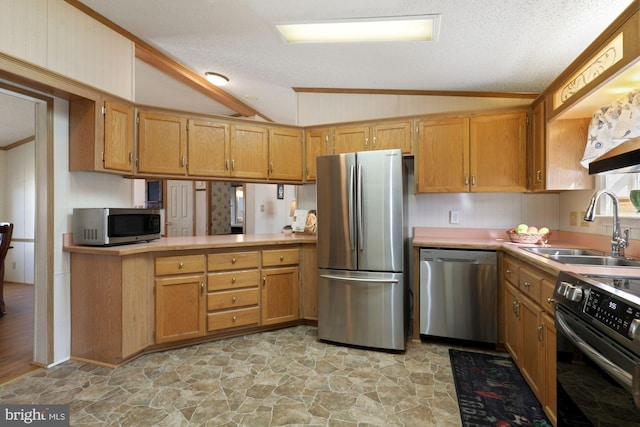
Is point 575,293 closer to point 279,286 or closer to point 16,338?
point 279,286

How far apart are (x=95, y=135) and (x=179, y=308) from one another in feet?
4.99

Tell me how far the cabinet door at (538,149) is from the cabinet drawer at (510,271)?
68cm

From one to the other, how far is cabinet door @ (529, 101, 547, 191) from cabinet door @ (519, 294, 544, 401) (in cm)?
105

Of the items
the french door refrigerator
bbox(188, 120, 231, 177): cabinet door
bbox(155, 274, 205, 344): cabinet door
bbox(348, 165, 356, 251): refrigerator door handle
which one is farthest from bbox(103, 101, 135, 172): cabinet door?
bbox(348, 165, 356, 251): refrigerator door handle

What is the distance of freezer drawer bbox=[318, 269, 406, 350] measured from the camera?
2639mm

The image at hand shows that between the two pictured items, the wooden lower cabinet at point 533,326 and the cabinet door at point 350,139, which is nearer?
the wooden lower cabinet at point 533,326

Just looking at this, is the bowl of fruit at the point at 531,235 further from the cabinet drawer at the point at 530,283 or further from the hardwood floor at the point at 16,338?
the hardwood floor at the point at 16,338

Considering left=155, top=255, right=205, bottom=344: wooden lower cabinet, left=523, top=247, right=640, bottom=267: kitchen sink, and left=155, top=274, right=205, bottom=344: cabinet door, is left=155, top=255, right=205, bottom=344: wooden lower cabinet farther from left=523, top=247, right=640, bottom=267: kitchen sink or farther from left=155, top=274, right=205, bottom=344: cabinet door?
left=523, top=247, right=640, bottom=267: kitchen sink

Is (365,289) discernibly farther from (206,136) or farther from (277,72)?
(277,72)

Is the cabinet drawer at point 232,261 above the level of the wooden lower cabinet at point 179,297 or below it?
above

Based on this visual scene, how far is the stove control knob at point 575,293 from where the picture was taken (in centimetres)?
130

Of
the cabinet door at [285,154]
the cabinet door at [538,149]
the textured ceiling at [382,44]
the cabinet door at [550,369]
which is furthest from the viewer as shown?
the cabinet door at [285,154]

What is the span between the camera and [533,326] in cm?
189

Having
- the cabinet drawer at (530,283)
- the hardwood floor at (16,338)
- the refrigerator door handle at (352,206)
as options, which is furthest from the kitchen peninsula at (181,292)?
the cabinet drawer at (530,283)
